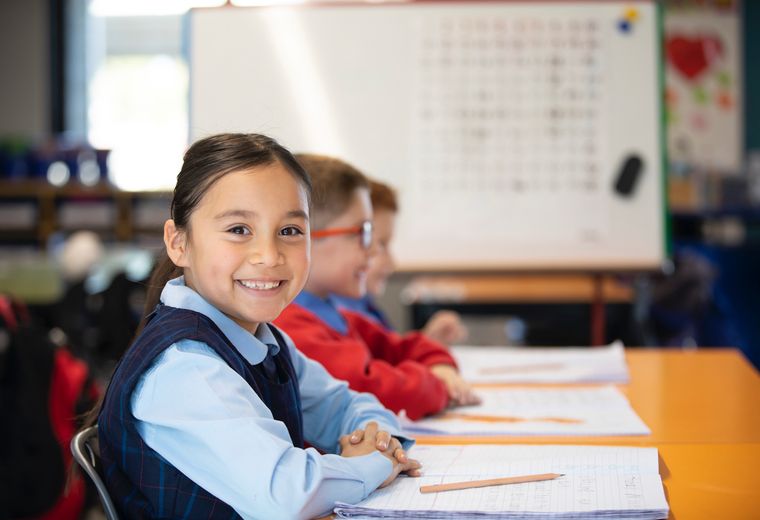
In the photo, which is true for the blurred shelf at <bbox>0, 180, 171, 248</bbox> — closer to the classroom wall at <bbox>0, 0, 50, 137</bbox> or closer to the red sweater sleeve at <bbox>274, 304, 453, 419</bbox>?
the classroom wall at <bbox>0, 0, 50, 137</bbox>

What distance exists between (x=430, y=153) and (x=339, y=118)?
11.4 inches

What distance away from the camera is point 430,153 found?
283 cm

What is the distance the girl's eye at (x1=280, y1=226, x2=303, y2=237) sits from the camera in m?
1.09

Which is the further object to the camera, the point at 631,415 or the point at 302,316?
the point at 302,316

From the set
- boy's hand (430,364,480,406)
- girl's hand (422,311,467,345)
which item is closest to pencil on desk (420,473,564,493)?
boy's hand (430,364,480,406)

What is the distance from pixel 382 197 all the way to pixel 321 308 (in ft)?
1.44

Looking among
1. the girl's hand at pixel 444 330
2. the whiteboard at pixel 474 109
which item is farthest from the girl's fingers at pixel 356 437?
the whiteboard at pixel 474 109

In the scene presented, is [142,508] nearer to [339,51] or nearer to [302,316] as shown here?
[302,316]

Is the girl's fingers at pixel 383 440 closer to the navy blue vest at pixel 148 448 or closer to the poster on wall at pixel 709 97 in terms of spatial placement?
the navy blue vest at pixel 148 448

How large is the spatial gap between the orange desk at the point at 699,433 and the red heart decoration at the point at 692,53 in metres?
5.27

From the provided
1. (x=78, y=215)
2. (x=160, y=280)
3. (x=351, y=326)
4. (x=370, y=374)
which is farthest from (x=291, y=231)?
(x=78, y=215)

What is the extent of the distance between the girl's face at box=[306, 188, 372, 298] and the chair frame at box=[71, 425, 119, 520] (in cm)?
62

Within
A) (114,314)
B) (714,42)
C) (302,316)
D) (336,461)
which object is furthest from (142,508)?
(714,42)

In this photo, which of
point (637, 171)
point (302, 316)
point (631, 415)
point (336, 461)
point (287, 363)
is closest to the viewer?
point (336, 461)
